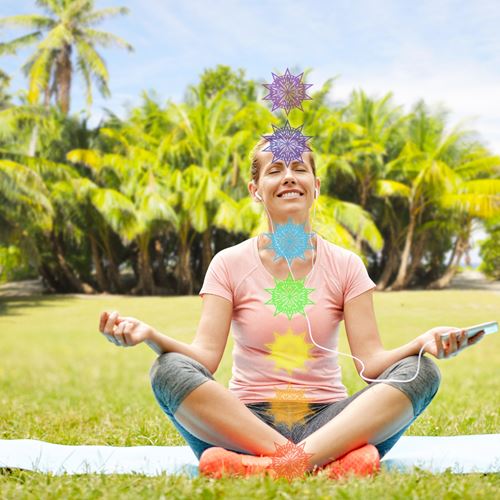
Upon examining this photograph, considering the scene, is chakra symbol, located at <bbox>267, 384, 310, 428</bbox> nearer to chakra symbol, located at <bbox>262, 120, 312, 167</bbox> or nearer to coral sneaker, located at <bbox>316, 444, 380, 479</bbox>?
coral sneaker, located at <bbox>316, 444, 380, 479</bbox>

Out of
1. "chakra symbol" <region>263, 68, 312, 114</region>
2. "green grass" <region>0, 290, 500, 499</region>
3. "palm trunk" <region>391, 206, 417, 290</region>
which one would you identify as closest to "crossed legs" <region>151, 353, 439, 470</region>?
"green grass" <region>0, 290, 500, 499</region>

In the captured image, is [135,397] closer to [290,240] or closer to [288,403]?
[288,403]

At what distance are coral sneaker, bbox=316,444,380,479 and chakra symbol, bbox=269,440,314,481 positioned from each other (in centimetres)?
8

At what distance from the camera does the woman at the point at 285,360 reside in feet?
6.57

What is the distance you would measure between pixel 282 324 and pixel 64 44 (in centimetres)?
2128

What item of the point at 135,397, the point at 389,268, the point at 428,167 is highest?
the point at 428,167

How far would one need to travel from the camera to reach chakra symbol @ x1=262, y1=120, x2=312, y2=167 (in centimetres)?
226

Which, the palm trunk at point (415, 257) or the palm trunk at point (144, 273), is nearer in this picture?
the palm trunk at point (144, 273)

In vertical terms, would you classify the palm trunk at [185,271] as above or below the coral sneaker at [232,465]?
below

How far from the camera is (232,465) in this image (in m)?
1.98

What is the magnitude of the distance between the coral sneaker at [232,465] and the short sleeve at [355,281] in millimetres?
642

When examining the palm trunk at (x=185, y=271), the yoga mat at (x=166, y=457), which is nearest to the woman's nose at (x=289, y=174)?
the yoga mat at (x=166, y=457)

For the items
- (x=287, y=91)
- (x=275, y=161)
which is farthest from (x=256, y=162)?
(x=287, y=91)

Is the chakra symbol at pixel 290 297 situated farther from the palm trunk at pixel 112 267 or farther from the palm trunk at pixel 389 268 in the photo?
the palm trunk at pixel 389 268
